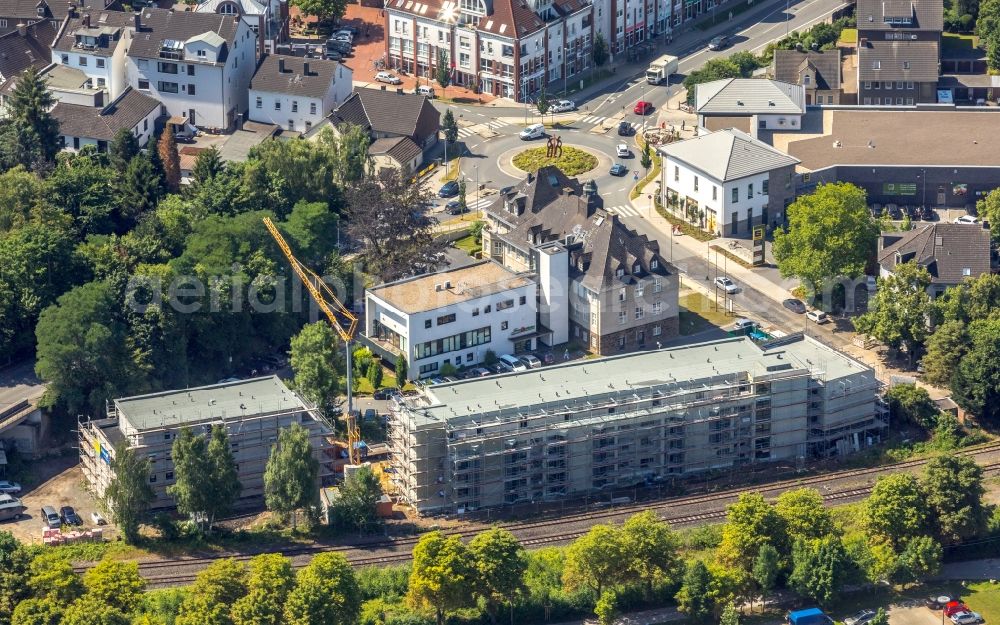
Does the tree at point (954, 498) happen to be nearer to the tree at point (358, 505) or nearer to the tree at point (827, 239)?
the tree at point (827, 239)

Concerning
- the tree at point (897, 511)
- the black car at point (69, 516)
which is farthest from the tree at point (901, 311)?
the black car at point (69, 516)

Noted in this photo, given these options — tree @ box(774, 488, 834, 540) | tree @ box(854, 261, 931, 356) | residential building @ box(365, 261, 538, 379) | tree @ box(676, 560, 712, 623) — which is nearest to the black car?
residential building @ box(365, 261, 538, 379)

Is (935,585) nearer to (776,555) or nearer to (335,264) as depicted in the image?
(776,555)

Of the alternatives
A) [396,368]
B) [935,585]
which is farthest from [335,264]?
[935,585]

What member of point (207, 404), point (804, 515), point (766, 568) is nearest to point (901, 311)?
point (804, 515)

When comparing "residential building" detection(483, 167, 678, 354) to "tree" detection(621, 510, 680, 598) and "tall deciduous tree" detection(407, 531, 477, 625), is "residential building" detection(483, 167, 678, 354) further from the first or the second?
"tall deciduous tree" detection(407, 531, 477, 625)
